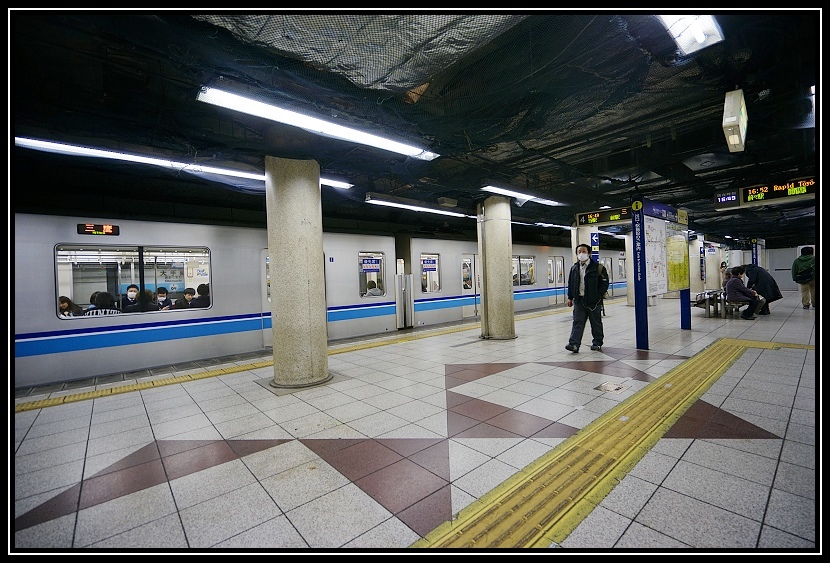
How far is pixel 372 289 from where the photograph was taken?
31.5ft

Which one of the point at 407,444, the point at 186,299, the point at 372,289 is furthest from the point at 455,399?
the point at 372,289

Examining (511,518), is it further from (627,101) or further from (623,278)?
(623,278)

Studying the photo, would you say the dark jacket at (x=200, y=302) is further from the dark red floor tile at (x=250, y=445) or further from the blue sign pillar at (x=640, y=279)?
the blue sign pillar at (x=640, y=279)

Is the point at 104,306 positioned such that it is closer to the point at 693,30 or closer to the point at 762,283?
the point at 693,30

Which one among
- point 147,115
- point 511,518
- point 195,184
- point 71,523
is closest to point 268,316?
point 195,184

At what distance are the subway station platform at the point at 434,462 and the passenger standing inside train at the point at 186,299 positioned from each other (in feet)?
5.51

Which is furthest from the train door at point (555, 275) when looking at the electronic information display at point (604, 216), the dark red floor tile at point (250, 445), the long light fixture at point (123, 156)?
the dark red floor tile at point (250, 445)

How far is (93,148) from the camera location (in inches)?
173

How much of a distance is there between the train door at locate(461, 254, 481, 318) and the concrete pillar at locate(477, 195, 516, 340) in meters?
3.52

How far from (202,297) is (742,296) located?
523 inches

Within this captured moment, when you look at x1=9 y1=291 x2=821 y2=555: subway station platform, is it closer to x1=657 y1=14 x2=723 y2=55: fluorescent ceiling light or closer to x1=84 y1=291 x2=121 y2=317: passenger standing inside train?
x1=84 y1=291 x2=121 y2=317: passenger standing inside train

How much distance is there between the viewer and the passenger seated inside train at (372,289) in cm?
951

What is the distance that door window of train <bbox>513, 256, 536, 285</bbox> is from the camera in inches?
553
